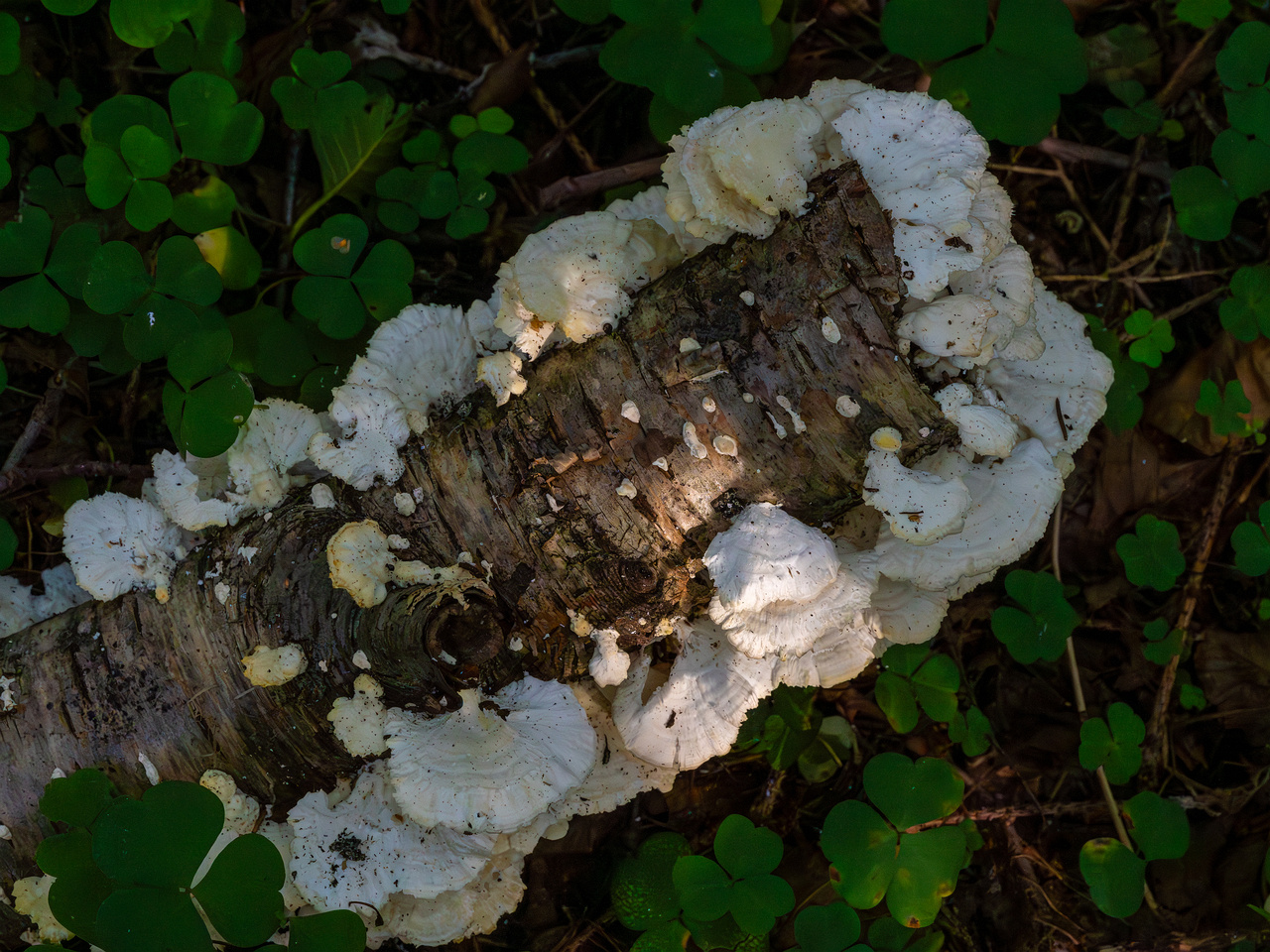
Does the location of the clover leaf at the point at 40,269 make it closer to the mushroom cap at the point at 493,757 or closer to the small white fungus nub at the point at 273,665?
the small white fungus nub at the point at 273,665

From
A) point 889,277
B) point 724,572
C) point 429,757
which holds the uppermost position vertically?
point 889,277

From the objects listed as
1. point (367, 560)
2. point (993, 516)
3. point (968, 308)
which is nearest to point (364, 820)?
point (367, 560)

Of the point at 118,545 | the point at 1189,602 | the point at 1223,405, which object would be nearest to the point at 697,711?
the point at 118,545

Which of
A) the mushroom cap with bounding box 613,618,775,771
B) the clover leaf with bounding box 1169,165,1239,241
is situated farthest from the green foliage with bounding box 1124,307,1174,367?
the mushroom cap with bounding box 613,618,775,771

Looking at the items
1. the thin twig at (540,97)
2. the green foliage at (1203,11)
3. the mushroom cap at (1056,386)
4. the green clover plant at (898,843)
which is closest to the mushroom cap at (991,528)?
the mushroom cap at (1056,386)

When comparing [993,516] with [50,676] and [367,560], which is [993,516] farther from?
[50,676]
